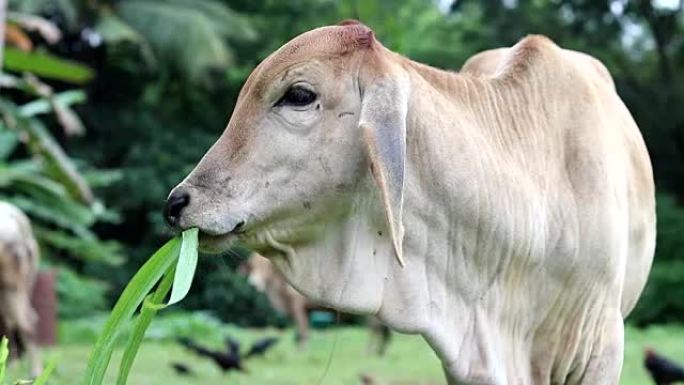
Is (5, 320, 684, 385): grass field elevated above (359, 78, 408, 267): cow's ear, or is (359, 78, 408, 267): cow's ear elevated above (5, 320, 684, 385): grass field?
(359, 78, 408, 267): cow's ear

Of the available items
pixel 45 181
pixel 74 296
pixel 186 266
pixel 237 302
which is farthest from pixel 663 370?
pixel 237 302

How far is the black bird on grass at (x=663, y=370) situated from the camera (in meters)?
7.73

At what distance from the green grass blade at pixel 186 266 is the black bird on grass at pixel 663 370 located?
510 centimetres

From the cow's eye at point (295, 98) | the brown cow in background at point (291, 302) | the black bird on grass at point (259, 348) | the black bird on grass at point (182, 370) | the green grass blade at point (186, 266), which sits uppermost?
the cow's eye at point (295, 98)

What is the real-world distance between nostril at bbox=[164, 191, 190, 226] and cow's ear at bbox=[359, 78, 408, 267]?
0.48 metres

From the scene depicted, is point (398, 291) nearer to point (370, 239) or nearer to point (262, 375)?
point (370, 239)

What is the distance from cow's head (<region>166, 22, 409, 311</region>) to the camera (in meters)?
3.34

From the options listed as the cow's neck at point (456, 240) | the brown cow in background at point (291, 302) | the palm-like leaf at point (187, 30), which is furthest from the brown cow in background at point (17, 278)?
the palm-like leaf at point (187, 30)

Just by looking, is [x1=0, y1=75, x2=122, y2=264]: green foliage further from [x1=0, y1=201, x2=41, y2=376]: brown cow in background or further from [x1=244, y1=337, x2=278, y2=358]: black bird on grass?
[x1=0, y1=201, x2=41, y2=376]: brown cow in background

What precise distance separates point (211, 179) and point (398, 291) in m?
0.61

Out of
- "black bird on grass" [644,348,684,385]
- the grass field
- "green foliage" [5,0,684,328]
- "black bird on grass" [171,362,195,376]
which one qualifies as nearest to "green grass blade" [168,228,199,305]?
the grass field

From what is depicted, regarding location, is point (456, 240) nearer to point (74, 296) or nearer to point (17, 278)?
point (17, 278)

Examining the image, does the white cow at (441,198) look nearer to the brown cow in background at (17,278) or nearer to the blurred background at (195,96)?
the brown cow in background at (17,278)

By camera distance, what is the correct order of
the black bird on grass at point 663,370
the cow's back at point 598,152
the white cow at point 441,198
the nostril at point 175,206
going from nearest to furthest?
the nostril at point 175,206
the white cow at point 441,198
the cow's back at point 598,152
the black bird on grass at point 663,370
